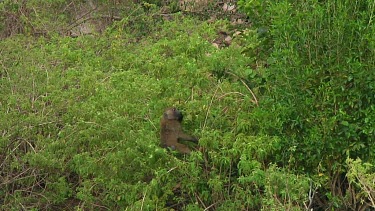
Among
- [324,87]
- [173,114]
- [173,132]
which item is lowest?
[173,132]

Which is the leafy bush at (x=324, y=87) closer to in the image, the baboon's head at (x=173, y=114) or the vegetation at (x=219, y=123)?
the vegetation at (x=219, y=123)

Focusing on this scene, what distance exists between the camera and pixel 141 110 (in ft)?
18.0

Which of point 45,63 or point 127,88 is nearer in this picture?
point 127,88

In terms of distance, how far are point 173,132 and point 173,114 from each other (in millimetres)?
133

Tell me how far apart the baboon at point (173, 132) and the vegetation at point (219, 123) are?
0.27 ft

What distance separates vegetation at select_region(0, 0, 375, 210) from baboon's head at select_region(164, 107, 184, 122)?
0.12m

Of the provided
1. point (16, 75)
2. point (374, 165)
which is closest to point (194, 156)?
point (374, 165)

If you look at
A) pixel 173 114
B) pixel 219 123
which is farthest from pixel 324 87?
pixel 173 114

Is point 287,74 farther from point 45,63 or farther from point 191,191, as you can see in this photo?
point 45,63

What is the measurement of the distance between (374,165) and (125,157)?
173 centimetres

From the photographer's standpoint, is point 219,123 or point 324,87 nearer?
point 324,87

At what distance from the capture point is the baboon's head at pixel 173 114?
5.23 meters

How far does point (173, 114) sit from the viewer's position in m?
5.24

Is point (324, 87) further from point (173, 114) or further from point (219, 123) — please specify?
point (173, 114)
